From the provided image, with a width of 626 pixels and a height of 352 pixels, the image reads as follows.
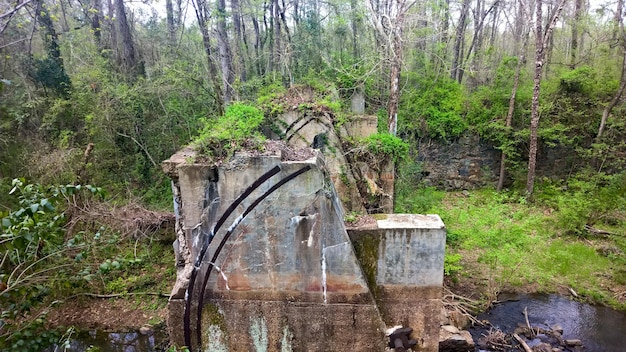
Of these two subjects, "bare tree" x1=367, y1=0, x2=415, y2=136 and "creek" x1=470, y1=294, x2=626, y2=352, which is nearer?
"creek" x1=470, y1=294, x2=626, y2=352

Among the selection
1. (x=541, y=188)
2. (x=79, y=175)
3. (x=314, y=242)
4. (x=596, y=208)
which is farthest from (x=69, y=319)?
(x=541, y=188)

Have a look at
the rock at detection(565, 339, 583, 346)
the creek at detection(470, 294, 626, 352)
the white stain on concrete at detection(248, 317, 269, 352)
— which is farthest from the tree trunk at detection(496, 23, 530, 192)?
the white stain on concrete at detection(248, 317, 269, 352)

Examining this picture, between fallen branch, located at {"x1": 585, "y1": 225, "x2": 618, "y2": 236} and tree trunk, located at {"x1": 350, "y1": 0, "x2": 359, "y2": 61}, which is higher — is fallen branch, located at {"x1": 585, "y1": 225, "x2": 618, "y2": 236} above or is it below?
below

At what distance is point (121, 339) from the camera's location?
7543mm

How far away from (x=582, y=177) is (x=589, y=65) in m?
4.24

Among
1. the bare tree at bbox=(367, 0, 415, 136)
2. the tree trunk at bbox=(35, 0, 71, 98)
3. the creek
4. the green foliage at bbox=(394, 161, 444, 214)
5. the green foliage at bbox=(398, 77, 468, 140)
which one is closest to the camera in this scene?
the creek

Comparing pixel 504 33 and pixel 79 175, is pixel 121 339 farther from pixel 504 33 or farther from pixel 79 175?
pixel 504 33

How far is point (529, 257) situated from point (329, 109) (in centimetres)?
622

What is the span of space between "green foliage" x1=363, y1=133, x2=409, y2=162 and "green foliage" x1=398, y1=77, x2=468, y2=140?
19.5 ft

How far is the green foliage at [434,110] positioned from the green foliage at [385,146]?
5938 millimetres

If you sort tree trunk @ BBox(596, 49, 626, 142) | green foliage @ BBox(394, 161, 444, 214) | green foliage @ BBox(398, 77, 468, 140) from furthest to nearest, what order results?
1. green foliage @ BBox(398, 77, 468, 140)
2. tree trunk @ BBox(596, 49, 626, 142)
3. green foliage @ BBox(394, 161, 444, 214)

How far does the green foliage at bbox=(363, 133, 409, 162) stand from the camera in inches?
324

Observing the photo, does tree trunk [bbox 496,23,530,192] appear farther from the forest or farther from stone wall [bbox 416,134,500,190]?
stone wall [bbox 416,134,500,190]

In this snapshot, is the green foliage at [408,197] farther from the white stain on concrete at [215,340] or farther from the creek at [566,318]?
the white stain on concrete at [215,340]
